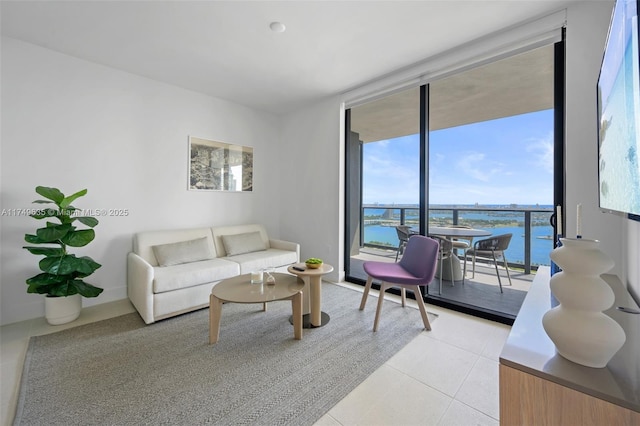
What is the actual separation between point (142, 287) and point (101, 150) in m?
1.69

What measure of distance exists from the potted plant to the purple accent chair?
269 cm

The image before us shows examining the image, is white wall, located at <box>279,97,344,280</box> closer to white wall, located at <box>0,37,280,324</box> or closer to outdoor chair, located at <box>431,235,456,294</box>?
white wall, located at <box>0,37,280,324</box>

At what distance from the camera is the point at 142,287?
2430 millimetres

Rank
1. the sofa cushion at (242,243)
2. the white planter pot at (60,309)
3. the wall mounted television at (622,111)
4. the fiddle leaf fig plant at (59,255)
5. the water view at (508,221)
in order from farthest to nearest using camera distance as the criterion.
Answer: the sofa cushion at (242,243) → the water view at (508,221) → the white planter pot at (60,309) → the fiddle leaf fig plant at (59,255) → the wall mounted television at (622,111)

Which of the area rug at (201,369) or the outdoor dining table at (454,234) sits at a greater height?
the outdoor dining table at (454,234)

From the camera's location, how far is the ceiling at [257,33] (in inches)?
81.1

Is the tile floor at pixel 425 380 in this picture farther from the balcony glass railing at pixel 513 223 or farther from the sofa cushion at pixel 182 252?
the balcony glass railing at pixel 513 223

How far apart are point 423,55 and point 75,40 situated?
11.4 feet

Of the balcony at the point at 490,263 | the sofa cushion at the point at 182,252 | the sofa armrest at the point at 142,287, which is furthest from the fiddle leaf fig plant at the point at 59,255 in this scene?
the balcony at the point at 490,263

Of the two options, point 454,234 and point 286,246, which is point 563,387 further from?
point 286,246

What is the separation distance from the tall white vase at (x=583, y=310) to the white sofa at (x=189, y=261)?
2756 mm

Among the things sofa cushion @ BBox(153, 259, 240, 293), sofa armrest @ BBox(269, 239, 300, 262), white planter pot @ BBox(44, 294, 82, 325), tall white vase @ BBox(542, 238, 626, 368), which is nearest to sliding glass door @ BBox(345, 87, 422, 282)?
sofa armrest @ BBox(269, 239, 300, 262)

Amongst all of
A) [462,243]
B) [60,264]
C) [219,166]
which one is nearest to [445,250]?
[462,243]

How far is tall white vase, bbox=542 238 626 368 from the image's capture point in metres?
0.72
